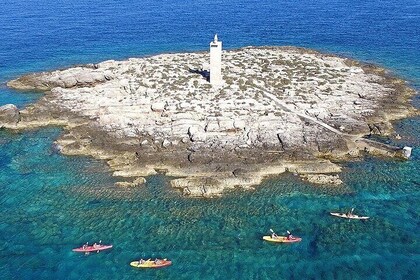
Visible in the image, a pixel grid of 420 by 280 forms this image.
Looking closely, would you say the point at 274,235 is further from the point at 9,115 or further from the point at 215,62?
the point at 9,115

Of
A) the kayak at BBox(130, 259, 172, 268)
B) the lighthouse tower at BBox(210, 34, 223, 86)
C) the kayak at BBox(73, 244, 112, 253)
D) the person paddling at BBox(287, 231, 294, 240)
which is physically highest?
the lighthouse tower at BBox(210, 34, 223, 86)

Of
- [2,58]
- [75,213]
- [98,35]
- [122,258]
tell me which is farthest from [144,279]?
[98,35]

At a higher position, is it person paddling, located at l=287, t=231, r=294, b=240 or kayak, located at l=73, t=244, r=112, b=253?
person paddling, located at l=287, t=231, r=294, b=240

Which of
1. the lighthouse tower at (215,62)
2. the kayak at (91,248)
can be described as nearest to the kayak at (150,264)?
the kayak at (91,248)

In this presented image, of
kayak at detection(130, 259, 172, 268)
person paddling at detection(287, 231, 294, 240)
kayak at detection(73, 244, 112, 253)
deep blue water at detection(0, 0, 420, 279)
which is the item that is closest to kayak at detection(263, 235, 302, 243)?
person paddling at detection(287, 231, 294, 240)

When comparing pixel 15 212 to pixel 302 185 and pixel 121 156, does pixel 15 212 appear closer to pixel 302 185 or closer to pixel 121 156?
pixel 121 156

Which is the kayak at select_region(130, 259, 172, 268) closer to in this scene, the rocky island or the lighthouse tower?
the rocky island
